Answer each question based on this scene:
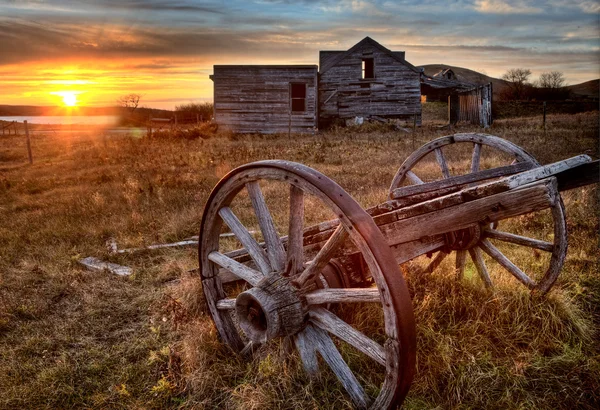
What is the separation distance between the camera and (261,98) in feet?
80.0

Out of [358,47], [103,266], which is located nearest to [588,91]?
[358,47]

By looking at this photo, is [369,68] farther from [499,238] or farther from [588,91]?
[588,91]

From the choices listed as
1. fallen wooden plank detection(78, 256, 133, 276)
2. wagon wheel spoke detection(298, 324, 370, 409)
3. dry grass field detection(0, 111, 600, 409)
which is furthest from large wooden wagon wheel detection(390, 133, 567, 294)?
fallen wooden plank detection(78, 256, 133, 276)

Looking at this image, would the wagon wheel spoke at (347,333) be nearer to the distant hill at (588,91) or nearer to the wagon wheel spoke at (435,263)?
the wagon wheel spoke at (435,263)

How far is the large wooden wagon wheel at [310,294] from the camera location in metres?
2.08

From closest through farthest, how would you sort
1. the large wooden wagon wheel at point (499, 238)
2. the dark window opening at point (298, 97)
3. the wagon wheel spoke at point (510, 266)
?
the large wooden wagon wheel at point (499, 238)
the wagon wheel spoke at point (510, 266)
the dark window opening at point (298, 97)

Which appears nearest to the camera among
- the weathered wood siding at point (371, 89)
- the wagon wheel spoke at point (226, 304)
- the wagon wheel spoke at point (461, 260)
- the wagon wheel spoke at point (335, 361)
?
the wagon wheel spoke at point (335, 361)

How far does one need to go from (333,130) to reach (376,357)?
2180 cm

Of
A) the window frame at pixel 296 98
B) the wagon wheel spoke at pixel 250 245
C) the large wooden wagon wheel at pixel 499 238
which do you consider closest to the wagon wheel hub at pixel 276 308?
the wagon wheel spoke at pixel 250 245

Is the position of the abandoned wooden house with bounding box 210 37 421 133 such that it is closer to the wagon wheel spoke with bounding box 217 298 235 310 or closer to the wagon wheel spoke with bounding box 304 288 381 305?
the wagon wheel spoke with bounding box 217 298 235 310

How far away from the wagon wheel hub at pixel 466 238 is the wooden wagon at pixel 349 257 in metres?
Answer: 0.02

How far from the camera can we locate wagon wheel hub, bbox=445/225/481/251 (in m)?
3.51

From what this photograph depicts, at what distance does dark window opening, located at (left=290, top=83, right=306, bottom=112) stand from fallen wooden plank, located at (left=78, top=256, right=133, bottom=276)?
19880 millimetres

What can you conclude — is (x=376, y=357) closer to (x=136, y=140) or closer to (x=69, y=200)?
(x=69, y=200)
